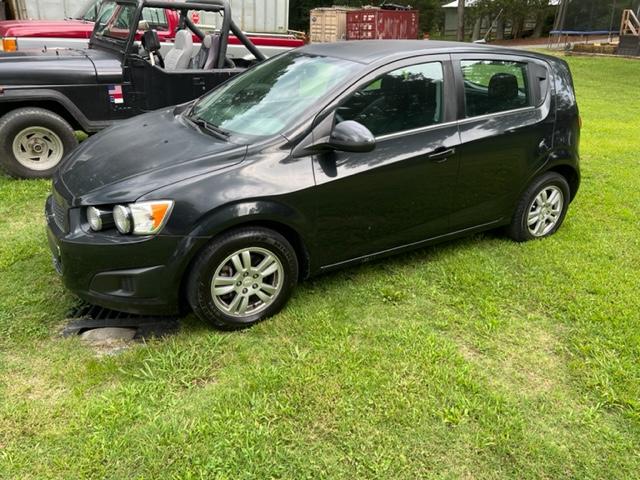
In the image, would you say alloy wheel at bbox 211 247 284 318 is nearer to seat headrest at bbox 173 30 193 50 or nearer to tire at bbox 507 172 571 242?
tire at bbox 507 172 571 242

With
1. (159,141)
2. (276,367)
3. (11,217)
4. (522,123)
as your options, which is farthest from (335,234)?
(11,217)

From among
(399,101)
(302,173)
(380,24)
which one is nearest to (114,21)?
(399,101)

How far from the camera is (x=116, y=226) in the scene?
2957 mm

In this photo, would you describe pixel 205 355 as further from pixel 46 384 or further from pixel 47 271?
pixel 47 271

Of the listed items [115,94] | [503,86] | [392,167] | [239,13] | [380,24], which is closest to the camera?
[392,167]

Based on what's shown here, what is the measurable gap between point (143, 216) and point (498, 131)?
8.46 feet

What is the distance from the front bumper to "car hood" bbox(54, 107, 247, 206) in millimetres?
211

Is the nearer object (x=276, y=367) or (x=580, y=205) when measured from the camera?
(x=276, y=367)

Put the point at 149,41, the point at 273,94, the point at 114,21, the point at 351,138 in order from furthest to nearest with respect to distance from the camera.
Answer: the point at 114,21 < the point at 149,41 < the point at 273,94 < the point at 351,138

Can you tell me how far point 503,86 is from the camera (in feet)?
13.8

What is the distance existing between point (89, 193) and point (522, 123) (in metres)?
3.06

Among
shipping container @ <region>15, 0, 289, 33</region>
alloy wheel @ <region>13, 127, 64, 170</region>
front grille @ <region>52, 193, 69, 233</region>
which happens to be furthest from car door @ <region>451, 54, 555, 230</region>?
shipping container @ <region>15, 0, 289, 33</region>

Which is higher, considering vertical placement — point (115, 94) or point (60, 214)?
point (115, 94)

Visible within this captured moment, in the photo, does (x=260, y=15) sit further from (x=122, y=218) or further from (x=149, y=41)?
(x=122, y=218)
